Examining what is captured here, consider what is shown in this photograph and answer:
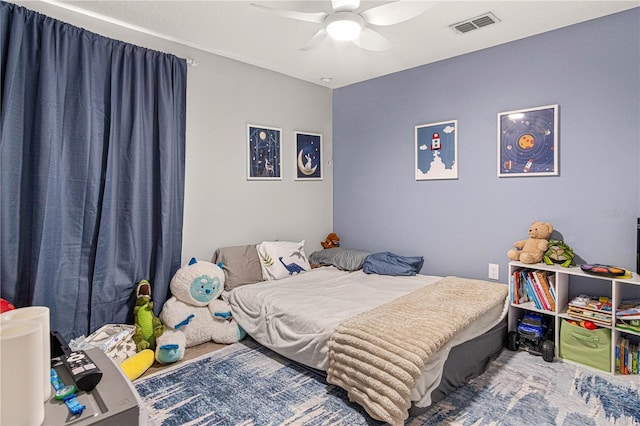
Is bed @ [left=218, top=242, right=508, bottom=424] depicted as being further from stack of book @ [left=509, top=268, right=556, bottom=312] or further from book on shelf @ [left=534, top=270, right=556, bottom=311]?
book on shelf @ [left=534, top=270, right=556, bottom=311]

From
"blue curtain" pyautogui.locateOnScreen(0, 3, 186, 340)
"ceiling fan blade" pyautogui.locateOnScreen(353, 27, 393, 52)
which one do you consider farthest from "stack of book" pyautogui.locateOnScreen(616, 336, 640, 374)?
"blue curtain" pyautogui.locateOnScreen(0, 3, 186, 340)

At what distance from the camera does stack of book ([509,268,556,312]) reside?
2.57 meters

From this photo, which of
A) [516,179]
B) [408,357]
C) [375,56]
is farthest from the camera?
[375,56]

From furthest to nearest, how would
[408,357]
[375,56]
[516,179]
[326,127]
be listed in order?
[326,127], [375,56], [516,179], [408,357]

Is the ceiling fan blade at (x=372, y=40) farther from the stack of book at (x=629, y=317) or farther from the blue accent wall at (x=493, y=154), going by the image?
the stack of book at (x=629, y=317)

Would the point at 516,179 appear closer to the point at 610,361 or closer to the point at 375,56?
the point at 610,361

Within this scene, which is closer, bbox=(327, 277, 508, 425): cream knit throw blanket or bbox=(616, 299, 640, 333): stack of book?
bbox=(327, 277, 508, 425): cream knit throw blanket

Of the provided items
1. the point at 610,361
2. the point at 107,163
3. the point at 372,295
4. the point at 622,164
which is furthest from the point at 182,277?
the point at 622,164

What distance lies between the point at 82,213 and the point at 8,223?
0.38 m

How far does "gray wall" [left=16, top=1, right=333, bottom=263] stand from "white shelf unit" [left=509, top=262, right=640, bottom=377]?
212cm

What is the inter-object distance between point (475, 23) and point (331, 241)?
251cm

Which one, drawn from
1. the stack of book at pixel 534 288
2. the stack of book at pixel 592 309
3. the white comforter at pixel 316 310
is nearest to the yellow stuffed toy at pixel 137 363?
the white comforter at pixel 316 310

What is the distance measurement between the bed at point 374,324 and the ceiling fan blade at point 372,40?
1750 millimetres

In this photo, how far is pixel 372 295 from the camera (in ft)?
9.16
